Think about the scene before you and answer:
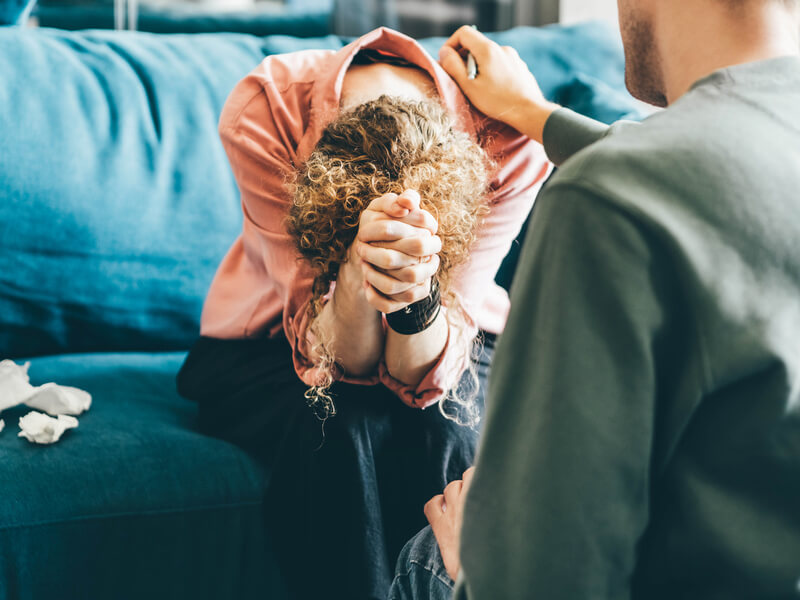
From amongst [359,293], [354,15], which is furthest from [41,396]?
[354,15]

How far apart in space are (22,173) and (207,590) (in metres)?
0.81

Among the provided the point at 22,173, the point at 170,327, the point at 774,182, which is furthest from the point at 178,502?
the point at 774,182

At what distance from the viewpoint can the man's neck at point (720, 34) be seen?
0.55m

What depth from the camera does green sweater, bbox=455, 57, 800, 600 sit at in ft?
1.40

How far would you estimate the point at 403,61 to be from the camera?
1.12 m

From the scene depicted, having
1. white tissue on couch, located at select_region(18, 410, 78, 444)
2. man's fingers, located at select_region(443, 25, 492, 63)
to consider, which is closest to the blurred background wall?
man's fingers, located at select_region(443, 25, 492, 63)

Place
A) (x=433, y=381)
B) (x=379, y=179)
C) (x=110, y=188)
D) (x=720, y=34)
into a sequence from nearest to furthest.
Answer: (x=720, y=34) < (x=379, y=179) < (x=433, y=381) < (x=110, y=188)

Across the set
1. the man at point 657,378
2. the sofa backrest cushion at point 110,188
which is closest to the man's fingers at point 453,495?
the man at point 657,378

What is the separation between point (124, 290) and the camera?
4.45ft

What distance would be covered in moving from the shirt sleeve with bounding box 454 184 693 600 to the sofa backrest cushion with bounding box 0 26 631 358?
1.08 m

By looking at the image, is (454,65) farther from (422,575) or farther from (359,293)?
(422,575)

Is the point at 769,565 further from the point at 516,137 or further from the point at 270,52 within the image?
the point at 270,52

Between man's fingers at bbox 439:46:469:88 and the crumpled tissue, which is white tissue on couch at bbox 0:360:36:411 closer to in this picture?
→ the crumpled tissue

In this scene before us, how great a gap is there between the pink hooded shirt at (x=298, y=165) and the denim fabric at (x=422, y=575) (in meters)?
0.24
